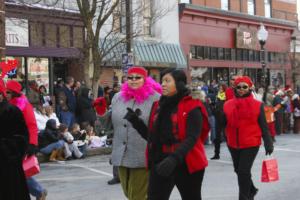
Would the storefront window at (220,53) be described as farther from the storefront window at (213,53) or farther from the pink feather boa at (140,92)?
the pink feather boa at (140,92)

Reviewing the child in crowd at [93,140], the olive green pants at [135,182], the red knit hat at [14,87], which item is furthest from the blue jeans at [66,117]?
the olive green pants at [135,182]

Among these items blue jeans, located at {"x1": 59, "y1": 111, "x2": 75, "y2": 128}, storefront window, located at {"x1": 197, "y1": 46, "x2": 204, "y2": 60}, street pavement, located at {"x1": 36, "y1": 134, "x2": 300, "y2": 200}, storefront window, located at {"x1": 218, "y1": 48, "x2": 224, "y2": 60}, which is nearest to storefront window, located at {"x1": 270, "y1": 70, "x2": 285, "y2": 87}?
storefront window, located at {"x1": 218, "y1": 48, "x2": 224, "y2": 60}

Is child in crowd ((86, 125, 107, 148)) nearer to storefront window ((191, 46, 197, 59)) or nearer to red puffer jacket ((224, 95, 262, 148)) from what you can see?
red puffer jacket ((224, 95, 262, 148))

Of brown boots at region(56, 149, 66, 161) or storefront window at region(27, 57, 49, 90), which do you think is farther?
storefront window at region(27, 57, 49, 90)

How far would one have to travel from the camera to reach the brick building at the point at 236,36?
29641 mm

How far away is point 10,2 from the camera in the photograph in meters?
18.5

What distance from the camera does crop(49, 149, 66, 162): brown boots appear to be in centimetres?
1343

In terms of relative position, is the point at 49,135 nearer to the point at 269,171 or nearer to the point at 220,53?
the point at 269,171

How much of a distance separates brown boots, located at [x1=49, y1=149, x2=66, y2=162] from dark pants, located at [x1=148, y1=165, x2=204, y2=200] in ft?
27.8

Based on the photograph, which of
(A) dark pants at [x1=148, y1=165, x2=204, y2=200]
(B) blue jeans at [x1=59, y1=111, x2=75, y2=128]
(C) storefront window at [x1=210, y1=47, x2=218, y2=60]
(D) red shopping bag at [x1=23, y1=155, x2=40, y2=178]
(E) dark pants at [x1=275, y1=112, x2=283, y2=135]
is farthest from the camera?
(C) storefront window at [x1=210, y1=47, x2=218, y2=60]

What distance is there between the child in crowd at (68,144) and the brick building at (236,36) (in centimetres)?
1543

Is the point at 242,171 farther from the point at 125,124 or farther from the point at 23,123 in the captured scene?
the point at 23,123

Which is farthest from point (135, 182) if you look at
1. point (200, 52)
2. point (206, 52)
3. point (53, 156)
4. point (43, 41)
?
point (206, 52)

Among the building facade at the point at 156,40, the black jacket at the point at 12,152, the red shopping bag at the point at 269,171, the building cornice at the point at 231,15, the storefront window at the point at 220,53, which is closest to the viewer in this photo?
the black jacket at the point at 12,152
